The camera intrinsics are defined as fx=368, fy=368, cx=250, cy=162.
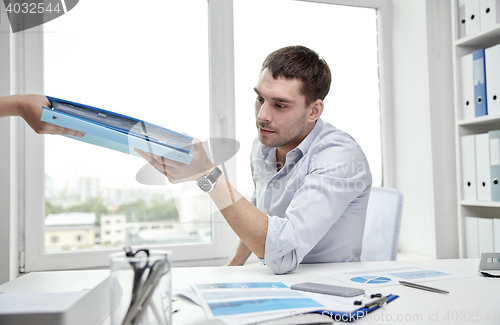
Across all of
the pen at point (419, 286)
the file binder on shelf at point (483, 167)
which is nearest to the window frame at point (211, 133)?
the file binder on shelf at point (483, 167)

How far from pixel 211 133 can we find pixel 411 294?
1.41 m

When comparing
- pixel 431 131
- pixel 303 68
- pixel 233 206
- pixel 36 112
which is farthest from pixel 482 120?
pixel 36 112

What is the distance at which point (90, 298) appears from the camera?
584mm

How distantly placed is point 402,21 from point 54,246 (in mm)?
2357

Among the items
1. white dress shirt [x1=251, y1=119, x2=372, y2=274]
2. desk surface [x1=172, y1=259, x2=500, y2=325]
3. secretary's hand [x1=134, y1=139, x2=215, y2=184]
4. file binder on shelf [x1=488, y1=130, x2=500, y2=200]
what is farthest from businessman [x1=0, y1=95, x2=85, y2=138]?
file binder on shelf [x1=488, y1=130, x2=500, y2=200]

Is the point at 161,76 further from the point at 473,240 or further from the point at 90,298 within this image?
the point at 473,240

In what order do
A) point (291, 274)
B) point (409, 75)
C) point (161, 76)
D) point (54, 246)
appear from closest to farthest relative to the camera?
1. point (291, 274)
2. point (54, 246)
3. point (161, 76)
4. point (409, 75)

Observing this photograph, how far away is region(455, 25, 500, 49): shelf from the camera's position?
5.62 ft

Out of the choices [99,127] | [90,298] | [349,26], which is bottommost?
[90,298]

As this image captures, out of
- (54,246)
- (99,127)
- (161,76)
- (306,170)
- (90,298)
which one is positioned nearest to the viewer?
(90,298)

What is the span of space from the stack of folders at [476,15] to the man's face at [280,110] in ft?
3.64

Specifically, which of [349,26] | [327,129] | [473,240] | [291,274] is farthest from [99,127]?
[349,26]

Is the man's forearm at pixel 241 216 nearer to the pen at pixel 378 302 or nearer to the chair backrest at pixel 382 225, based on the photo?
the pen at pixel 378 302

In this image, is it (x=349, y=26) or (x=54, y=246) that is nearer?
(x=54, y=246)
